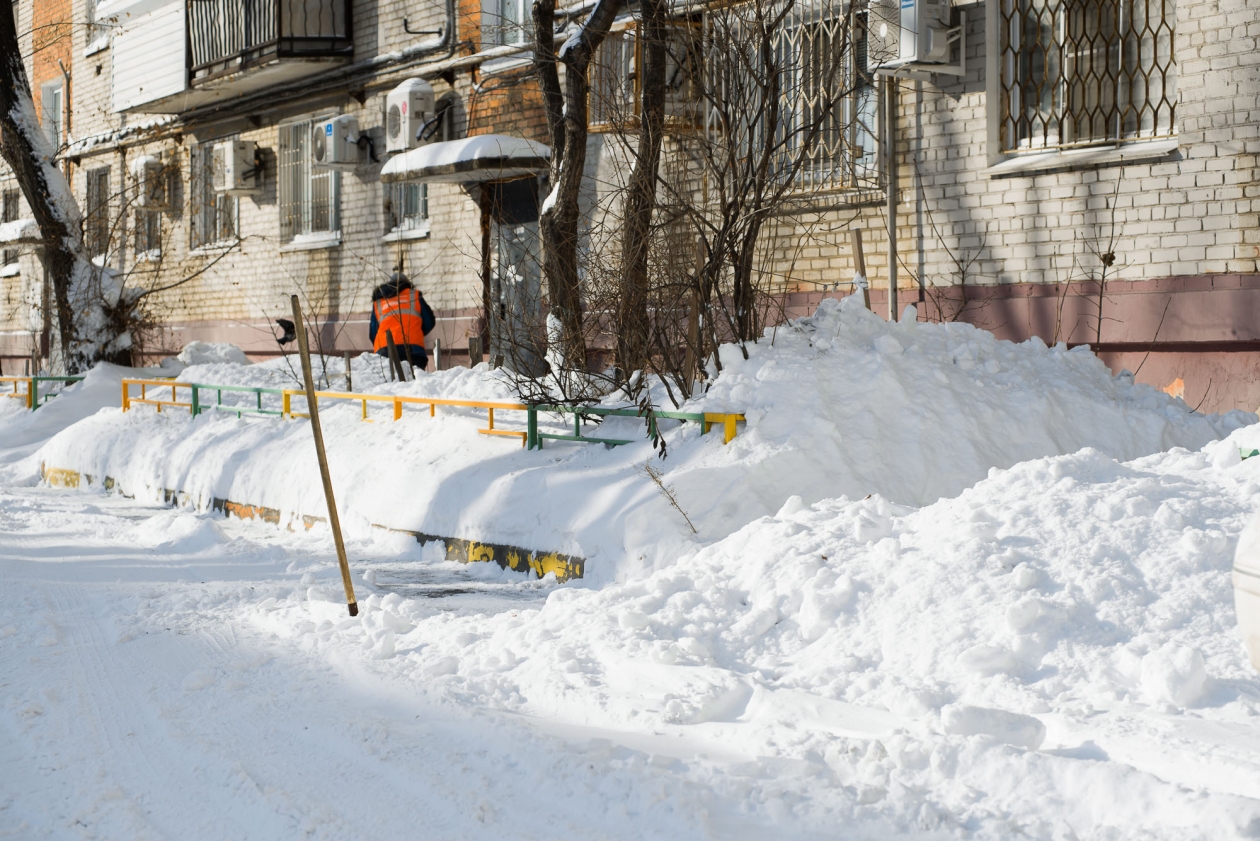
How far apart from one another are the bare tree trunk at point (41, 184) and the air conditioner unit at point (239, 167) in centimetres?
305

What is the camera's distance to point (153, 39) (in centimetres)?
2159

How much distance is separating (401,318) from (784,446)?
7.42 m

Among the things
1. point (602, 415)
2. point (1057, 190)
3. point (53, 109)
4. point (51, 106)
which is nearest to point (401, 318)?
point (602, 415)

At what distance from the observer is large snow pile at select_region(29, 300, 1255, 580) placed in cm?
775

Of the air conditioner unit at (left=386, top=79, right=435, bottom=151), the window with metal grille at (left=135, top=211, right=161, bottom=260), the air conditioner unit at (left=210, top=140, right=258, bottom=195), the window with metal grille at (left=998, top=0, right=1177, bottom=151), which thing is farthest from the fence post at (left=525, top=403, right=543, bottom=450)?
the window with metal grille at (left=135, top=211, right=161, bottom=260)

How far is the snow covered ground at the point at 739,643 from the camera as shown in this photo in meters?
3.83

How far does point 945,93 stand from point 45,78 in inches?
854

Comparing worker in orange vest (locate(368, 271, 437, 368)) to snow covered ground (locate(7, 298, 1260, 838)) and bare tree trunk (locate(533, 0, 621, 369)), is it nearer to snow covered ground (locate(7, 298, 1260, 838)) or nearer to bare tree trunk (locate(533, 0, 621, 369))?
bare tree trunk (locate(533, 0, 621, 369))

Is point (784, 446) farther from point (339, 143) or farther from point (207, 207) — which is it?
point (207, 207)

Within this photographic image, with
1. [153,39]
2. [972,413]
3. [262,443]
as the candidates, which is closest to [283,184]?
[153,39]

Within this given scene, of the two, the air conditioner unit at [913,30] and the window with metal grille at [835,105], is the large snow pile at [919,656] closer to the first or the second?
the air conditioner unit at [913,30]

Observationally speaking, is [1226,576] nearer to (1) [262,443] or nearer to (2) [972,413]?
(2) [972,413]

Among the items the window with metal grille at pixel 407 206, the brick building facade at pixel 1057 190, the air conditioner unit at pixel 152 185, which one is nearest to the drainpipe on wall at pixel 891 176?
the brick building facade at pixel 1057 190

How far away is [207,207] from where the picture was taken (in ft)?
73.0
